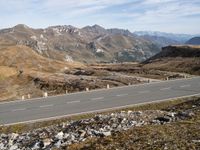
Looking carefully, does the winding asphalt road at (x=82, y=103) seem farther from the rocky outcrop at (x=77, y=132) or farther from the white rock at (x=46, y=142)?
the white rock at (x=46, y=142)

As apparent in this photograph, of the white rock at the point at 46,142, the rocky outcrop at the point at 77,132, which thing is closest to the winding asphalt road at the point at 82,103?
the rocky outcrop at the point at 77,132

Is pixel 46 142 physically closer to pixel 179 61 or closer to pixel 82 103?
pixel 82 103

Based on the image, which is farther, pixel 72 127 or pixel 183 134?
pixel 72 127

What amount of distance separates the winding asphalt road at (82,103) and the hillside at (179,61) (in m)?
29.5

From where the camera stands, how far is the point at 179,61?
8719cm

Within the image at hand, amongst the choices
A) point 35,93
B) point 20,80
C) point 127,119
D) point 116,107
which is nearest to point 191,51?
point 20,80

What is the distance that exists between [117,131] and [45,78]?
4079cm

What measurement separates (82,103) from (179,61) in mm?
58416

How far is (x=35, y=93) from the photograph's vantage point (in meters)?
45.9

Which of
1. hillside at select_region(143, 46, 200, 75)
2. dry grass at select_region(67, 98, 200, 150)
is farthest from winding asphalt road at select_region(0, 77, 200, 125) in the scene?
hillside at select_region(143, 46, 200, 75)

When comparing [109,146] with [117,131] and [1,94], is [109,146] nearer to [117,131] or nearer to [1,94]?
[117,131]

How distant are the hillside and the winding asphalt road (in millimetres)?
29503

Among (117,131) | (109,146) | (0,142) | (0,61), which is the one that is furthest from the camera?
(0,61)

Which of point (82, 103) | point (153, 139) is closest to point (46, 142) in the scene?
point (153, 139)
